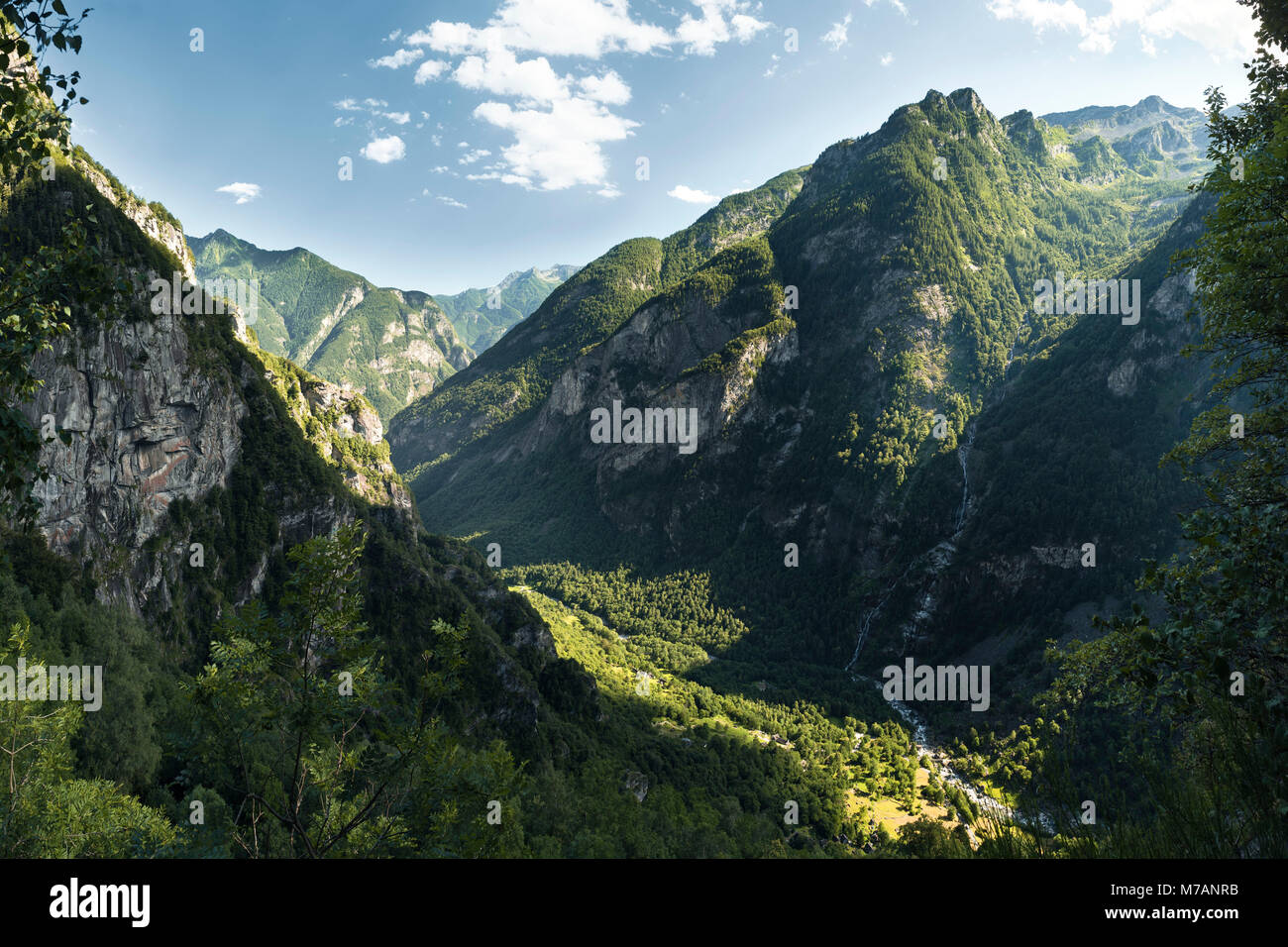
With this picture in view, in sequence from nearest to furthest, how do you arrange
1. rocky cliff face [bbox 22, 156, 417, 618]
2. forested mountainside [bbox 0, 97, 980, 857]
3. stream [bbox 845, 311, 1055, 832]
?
forested mountainside [bbox 0, 97, 980, 857] → rocky cliff face [bbox 22, 156, 417, 618] → stream [bbox 845, 311, 1055, 832]

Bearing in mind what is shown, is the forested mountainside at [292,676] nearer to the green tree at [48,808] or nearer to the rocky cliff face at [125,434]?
the green tree at [48,808]

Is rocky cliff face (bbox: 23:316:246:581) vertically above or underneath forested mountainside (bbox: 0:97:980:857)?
above

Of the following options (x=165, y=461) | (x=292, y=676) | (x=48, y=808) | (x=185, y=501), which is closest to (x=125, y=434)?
(x=165, y=461)

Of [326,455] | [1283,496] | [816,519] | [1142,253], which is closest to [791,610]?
[816,519]

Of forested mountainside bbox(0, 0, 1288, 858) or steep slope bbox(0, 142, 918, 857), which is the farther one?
steep slope bbox(0, 142, 918, 857)

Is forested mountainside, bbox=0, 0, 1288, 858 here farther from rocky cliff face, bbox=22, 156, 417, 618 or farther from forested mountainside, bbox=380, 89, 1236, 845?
forested mountainside, bbox=380, 89, 1236, 845

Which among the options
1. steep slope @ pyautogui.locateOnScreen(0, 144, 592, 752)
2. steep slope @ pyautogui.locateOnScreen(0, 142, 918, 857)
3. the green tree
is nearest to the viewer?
the green tree

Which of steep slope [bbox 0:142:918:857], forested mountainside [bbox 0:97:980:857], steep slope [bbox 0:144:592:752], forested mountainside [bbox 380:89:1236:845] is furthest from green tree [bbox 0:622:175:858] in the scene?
forested mountainside [bbox 380:89:1236:845]

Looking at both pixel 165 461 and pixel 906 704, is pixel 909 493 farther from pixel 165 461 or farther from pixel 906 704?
pixel 165 461

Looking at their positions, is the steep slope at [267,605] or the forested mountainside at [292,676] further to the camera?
the steep slope at [267,605]

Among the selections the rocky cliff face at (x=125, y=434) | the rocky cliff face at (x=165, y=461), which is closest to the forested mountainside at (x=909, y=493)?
the rocky cliff face at (x=165, y=461)
